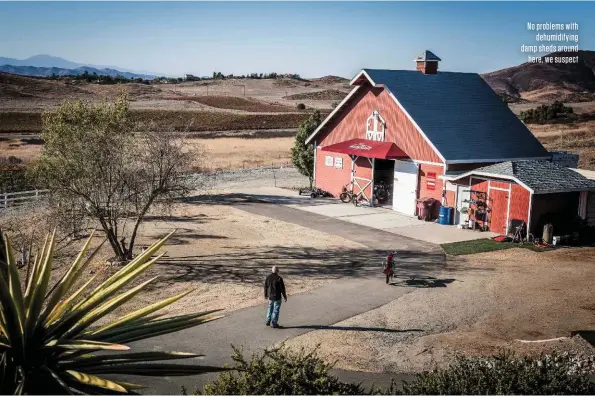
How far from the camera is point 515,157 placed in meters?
30.2

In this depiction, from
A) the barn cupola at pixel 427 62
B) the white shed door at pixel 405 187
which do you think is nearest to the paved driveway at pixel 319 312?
the white shed door at pixel 405 187

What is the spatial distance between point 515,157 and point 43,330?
2753 cm

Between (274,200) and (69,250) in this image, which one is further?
(274,200)

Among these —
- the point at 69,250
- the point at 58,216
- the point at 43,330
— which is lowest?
the point at 69,250

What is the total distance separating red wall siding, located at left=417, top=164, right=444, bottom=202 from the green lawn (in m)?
4.56

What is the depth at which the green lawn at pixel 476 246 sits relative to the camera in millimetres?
22955

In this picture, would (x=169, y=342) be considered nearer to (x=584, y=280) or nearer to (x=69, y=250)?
(x=69, y=250)

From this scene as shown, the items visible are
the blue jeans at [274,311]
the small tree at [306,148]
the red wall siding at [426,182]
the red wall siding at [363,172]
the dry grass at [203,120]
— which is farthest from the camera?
the dry grass at [203,120]

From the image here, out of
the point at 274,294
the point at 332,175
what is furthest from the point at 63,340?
the point at 332,175

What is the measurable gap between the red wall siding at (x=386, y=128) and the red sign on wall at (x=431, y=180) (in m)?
0.68

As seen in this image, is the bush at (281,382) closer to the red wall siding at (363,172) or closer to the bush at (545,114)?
the red wall siding at (363,172)

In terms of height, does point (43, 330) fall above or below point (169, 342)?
above

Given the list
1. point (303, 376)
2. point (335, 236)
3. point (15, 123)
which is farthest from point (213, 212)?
point (15, 123)

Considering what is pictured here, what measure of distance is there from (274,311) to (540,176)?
1493 cm
